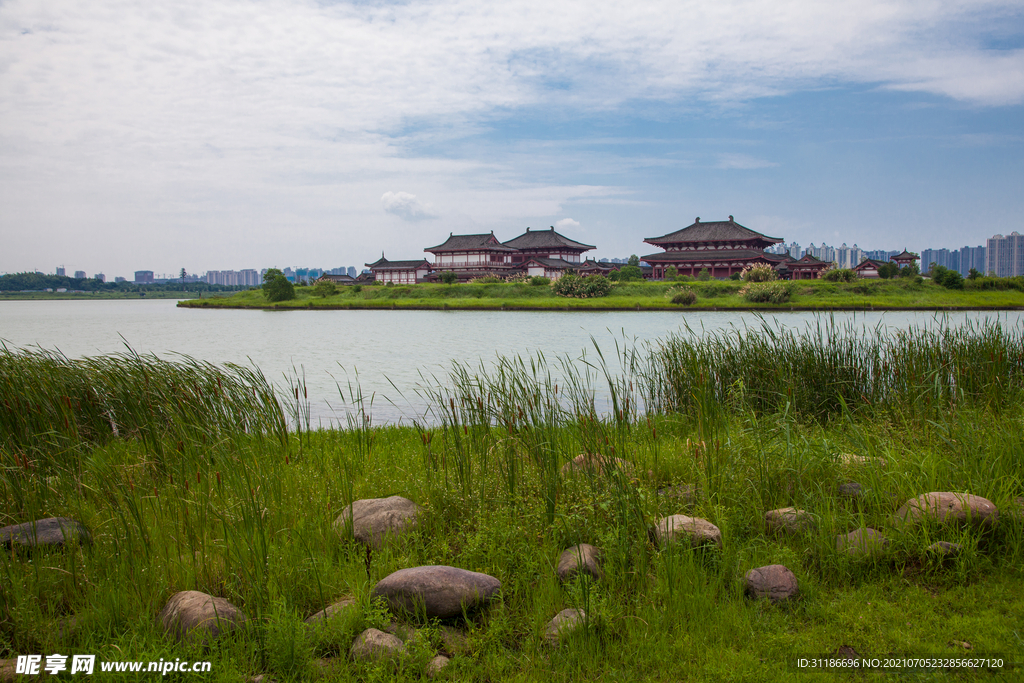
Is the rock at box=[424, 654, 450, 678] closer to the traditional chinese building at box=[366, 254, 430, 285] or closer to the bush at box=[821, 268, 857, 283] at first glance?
the bush at box=[821, 268, 857, 283]

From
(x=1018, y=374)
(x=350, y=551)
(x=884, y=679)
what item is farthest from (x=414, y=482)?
(x=1018, y=374)

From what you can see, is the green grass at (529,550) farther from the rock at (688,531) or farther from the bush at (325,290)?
the bush at (325,290)

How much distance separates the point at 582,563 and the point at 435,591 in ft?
2.68

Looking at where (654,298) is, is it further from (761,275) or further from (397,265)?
(397,265)

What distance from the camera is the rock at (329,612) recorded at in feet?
9.86

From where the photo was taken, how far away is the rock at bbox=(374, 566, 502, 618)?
310 cm

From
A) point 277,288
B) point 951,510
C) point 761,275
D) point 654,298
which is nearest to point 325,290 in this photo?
point 277,288

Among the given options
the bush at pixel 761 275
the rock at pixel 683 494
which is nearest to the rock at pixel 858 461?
the rock at pixel 683 494

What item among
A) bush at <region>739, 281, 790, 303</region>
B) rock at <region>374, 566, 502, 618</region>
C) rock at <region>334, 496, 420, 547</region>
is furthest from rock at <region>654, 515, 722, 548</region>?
bush at <region>739, 281, 790, 303</region>

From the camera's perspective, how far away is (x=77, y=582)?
3.30m

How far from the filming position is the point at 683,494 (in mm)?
4145

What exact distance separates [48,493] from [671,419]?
551 centimetres

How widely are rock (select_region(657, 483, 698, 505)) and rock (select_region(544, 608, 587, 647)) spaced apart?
4.39ft

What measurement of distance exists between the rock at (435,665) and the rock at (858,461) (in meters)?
3.21
